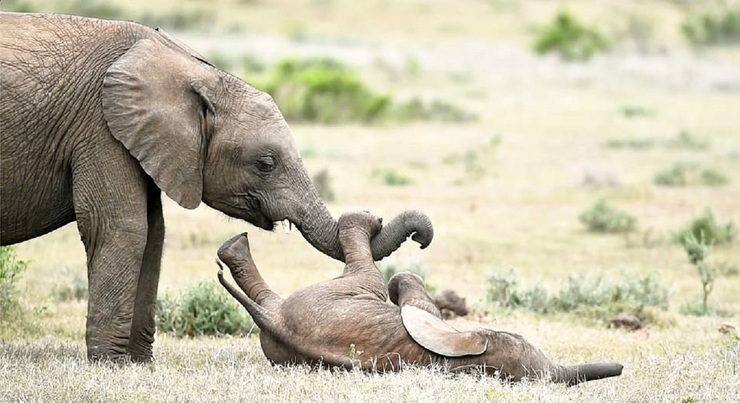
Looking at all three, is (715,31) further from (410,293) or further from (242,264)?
(242,264)

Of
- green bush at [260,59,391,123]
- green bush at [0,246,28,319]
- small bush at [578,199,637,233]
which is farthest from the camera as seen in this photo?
green bush at [260,59,391,123]

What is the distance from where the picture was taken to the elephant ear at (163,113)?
8.12 meters

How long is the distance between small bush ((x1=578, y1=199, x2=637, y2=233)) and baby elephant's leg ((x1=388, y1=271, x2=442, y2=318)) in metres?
9.21

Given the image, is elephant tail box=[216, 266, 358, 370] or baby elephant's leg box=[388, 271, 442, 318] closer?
elephant tail box=[216, 266, 358, 370]

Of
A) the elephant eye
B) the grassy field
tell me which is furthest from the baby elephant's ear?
the elephant eye

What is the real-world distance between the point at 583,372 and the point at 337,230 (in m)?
1.75

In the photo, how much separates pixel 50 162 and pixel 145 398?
5.57ft

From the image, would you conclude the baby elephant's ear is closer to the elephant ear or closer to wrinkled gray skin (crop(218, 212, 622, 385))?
wrinkled gray skin (crop(218, 212, 622, 385))

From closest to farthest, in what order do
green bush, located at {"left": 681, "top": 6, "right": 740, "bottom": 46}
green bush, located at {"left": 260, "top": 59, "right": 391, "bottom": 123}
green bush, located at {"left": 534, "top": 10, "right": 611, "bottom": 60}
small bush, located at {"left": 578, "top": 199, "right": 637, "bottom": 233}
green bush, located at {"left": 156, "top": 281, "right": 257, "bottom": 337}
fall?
green bush, located at {"left": 156, "top": 281, "right": 257, "bottom": 337}
small bush, located at {"left": 578, "top": 199, "right": 637, "bottom": 233}
green bush, located at {"left": 260, "top": 59, "right": 391, "bottom": 123}
green bush, located at {"left": 534, "top": 10, "right": 611, "bottom": 60}
green bush, located at {"left": 681, "top": 6, "right": 740, "bottom": 46}

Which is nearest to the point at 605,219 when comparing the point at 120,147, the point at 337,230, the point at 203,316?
the point at 203,316

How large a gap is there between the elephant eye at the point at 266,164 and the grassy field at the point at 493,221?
1199 millimetres

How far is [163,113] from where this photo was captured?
8.23m

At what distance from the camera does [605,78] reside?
41500 millimetres

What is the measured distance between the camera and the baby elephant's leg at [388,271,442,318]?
8.48 metres
